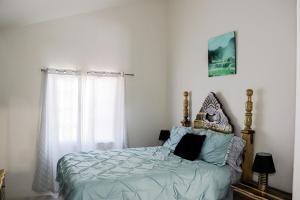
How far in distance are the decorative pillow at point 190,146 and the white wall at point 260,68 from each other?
0.48 m

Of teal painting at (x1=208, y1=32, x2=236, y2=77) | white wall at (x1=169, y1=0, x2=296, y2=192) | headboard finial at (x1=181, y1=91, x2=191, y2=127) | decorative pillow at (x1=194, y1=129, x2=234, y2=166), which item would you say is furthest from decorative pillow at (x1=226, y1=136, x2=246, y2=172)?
headboard finial at (x1=181, y1=91, x2=191, y2=127)

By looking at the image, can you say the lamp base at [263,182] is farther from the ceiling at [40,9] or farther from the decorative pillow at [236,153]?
the ceiling at [40,9]

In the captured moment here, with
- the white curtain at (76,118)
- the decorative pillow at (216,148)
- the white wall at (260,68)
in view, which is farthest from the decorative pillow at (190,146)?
the white curtain at (76,118)

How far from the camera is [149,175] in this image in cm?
231

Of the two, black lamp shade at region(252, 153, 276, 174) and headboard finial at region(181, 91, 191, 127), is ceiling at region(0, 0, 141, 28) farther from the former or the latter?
black lamp shade at region(252, 153, 276, 174)

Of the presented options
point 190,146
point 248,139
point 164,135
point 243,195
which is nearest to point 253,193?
point 243,195

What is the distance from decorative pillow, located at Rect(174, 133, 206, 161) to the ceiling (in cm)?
225

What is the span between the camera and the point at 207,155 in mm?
2814

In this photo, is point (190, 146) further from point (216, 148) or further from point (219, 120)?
point (219, 120)

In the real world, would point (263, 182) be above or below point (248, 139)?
below

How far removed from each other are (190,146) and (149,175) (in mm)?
825

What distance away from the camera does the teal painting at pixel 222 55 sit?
3014mm

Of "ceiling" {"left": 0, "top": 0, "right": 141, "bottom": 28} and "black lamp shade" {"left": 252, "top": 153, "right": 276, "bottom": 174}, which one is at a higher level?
"ceiling" {"left": 0, "top": 0, "right": 141, "bottom": 28}

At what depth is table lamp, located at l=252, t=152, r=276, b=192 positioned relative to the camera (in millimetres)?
2271
